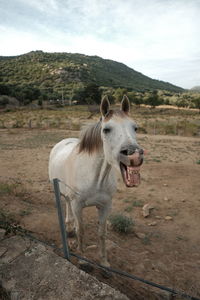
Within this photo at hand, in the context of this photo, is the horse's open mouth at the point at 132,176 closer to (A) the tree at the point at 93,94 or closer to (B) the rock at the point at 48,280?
(B) the rock at the point at 48,280

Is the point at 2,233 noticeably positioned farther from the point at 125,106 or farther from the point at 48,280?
the point at 125,106

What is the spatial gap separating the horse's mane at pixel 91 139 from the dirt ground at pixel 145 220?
A: 1.63 m

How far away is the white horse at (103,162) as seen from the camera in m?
1.74

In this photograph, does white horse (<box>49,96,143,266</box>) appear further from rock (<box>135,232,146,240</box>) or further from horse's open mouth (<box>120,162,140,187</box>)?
rock (<box>135,232,146,240</box>)

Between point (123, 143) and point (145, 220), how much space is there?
136 inches

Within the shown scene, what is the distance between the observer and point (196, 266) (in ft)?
10.5

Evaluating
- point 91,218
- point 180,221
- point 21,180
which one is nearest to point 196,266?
point 180,221

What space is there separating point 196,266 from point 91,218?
2.21 meters

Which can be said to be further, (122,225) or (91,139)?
(122,225)

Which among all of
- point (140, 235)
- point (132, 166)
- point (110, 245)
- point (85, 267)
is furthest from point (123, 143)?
point (140, 235)

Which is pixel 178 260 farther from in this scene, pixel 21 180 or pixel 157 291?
pixel 21 180

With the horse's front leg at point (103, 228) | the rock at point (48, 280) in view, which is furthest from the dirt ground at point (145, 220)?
the rock at point (48, 280)

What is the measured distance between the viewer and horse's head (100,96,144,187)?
5.50 ft

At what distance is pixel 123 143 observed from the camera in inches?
70.3
